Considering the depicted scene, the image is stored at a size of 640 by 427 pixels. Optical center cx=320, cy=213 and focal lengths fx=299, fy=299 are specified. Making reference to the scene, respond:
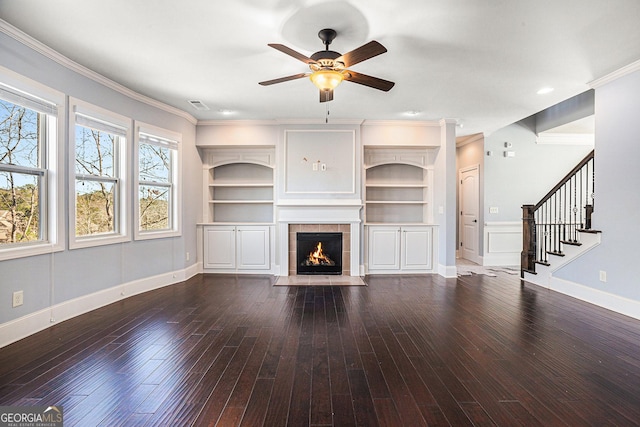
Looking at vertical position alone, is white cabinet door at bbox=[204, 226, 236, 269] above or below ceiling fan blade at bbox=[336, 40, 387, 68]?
below

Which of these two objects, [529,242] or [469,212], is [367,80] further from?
[469,212]

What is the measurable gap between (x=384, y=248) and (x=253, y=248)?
7.93ft

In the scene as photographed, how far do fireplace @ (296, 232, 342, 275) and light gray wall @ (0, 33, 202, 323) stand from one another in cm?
193

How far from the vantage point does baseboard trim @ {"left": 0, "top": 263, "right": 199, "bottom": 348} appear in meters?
2.70

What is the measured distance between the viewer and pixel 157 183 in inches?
181

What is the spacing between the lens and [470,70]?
3383mm

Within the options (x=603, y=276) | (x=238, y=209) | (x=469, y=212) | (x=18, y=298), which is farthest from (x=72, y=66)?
(x=469, y=212)

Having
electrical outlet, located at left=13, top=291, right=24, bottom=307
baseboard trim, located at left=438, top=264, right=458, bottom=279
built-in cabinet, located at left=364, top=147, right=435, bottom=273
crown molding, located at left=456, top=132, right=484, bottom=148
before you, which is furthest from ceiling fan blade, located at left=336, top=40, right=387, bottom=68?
crown molding, located at left=456, top=132, right=484, bottom=148

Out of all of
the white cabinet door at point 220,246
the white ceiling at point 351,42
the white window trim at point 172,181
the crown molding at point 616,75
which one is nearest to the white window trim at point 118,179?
the white window trim at point 172,181

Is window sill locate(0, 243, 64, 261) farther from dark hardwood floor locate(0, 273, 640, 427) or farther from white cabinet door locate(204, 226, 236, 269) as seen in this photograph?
white cabinet door locate(204, 226, 236, 269)

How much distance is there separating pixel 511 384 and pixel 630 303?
2518 mm

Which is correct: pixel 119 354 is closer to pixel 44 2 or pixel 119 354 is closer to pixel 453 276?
pixel 44 2

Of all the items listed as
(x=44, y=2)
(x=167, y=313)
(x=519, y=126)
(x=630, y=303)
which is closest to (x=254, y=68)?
(x=44, y=2)

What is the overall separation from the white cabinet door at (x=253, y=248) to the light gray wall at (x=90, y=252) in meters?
0.83
